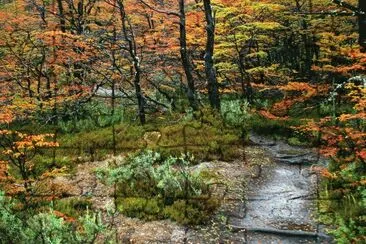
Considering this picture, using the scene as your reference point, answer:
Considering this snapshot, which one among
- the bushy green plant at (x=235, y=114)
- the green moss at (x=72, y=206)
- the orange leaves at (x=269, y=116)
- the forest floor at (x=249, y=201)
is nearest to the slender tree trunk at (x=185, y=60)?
the bushy green plant at (x=235, y=114)

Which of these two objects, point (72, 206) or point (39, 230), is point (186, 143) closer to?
point (72, 206)

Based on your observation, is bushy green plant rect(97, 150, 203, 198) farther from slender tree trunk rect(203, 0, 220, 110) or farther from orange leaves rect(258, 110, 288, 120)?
orange leaves rect(258, 110, 288, 120)

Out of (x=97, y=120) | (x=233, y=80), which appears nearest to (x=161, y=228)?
(x=97, y=120)

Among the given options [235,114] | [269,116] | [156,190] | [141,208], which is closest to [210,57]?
[235,114]

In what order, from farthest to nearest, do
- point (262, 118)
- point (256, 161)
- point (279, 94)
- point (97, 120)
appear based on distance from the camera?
point (279, 94)
point (97, 120)
point (262, 118)
point (256, 161)

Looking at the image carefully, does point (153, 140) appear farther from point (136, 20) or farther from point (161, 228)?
point (136, 20)

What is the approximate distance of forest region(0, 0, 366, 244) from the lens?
27.4ft

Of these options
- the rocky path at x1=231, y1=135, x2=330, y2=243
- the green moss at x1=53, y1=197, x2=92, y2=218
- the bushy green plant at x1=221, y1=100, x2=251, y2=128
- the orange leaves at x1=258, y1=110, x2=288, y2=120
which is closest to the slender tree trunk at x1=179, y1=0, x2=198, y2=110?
the bushy green plant at x1=221, y1=100, x2=251, y2=128

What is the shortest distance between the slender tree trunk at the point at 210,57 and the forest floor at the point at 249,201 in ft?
8.20

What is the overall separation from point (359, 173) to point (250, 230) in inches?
117

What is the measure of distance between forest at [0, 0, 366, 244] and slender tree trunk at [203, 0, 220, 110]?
4cm

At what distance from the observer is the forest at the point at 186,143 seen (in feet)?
27.4

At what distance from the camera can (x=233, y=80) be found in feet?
65.0

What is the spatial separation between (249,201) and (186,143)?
3.15m
